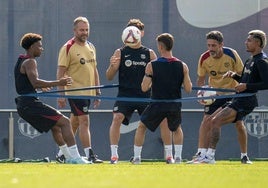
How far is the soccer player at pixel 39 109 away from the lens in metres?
14.6

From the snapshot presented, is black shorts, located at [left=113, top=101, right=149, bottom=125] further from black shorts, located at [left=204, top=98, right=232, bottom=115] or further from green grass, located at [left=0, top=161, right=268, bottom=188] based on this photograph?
green grass, located at [left=0, top=161, right=268, bottom=188]

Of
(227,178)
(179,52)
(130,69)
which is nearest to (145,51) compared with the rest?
(130,69)

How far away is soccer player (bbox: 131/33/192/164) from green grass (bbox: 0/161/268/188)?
66.3 inches

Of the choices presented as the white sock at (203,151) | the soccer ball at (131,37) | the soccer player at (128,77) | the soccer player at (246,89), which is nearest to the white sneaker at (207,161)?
the soccer player at (246,89)

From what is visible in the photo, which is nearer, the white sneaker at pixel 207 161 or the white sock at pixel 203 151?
the white sneaker at pixel 207 161

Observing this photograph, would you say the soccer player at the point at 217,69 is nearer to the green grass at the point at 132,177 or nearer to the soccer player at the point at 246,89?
the soccer player at the point at 246,89

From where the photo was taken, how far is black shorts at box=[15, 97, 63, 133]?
14648 millimetres

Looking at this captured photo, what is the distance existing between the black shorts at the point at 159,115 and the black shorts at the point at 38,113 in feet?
4.20

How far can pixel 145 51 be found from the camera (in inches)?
634

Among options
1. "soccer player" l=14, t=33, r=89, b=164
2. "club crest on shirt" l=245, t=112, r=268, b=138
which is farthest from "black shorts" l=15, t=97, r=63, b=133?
"club crest on shirt" l=245, t=112, r=268, b=138

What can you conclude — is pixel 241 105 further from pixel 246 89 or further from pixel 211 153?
pixel 211 153

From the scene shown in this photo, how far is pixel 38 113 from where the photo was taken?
14.7 m

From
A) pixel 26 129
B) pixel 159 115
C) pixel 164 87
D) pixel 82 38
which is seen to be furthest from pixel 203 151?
pixel 26 129

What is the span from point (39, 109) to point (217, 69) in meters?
2.97
